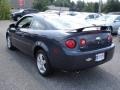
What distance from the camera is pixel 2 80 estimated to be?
5059mm

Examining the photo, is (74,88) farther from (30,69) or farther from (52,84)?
(30,69)

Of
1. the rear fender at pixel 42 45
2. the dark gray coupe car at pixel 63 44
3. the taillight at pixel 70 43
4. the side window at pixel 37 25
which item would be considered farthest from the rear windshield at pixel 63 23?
the taillight at pixel 70 43

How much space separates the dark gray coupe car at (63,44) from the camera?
4.59 meters

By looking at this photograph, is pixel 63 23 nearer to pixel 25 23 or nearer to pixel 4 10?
pixel 25 23

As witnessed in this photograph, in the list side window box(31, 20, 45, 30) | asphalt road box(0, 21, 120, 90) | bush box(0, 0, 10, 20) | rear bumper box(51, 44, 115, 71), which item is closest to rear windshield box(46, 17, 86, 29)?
side window box(31, 20, 45, 30)

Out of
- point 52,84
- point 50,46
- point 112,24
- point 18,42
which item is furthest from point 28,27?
point 112,24

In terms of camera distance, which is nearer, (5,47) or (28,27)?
(28,27)

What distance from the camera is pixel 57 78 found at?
5.19 m

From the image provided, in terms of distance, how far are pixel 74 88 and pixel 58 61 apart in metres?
0.65

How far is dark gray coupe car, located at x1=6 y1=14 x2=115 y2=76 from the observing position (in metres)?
4.59

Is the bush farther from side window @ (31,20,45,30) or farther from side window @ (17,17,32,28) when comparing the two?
side window @ (31,20,45,30)

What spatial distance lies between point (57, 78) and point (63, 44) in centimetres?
100

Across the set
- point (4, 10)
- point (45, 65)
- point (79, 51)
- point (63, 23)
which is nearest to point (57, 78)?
point (45, 65)

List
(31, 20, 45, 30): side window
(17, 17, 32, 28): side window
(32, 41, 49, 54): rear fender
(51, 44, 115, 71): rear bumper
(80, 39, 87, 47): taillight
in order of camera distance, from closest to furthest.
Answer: (51, 44, 115, 71): rear bumper → (80, 39, 87, 47): taillight → (32, 41, 49, 54): rear fender → (31, 20, 45, 30): side window → (17, 17, 32, 28): side window
